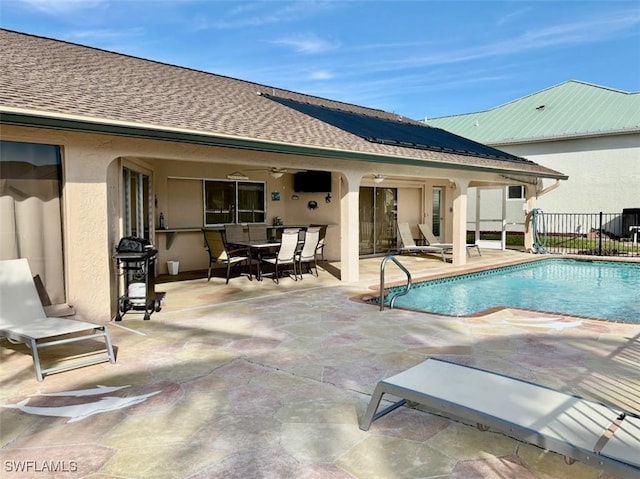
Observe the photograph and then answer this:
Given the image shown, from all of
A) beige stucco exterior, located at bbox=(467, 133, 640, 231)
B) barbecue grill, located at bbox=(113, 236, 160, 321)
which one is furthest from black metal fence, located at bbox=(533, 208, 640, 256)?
barbecue grill, located at bbox=(113, 236, 160, 321)

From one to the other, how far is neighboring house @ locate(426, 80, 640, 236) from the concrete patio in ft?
55.1

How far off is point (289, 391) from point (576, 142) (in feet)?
73.9

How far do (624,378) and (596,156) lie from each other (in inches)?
797

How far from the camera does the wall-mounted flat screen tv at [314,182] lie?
1387cm

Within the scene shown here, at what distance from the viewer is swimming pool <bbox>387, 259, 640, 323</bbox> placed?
898 cm

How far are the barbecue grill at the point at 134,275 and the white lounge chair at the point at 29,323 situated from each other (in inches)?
54.5

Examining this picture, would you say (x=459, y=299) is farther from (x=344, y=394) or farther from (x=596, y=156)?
(x=596, y=156)

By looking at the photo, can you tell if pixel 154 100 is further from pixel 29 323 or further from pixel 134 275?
pixel 29 323

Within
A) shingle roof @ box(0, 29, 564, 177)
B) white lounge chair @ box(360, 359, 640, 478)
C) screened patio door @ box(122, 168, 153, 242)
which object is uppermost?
shingle roof @ box(0, 29, 564, 177)

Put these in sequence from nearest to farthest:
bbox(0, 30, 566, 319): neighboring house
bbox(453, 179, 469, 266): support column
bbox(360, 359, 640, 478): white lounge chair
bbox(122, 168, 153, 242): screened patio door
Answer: bbox(360, 359, 640, 478): white lounge chair → bbox(0, 30, 566, 319): neighboring house → bbox(122, 168, 153, 242): screened patio door → bbox(453, 179, 469, 266): support column

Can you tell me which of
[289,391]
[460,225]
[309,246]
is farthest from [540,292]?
[289,391]

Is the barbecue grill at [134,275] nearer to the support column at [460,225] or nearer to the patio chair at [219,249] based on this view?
the patio chair at [219,249]
